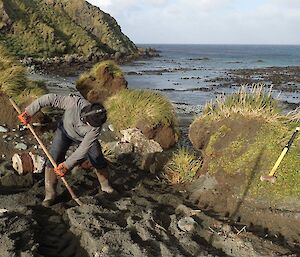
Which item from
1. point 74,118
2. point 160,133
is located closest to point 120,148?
point 160,133

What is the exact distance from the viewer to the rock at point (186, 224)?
5.70m

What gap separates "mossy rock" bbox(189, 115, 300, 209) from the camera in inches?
270

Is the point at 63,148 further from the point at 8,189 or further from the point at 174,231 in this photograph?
the point at 174,231

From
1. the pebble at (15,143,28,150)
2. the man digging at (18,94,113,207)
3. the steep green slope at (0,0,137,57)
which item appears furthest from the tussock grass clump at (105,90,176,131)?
the steep green slope at (0,0,137,57)

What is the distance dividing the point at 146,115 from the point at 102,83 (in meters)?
3.20

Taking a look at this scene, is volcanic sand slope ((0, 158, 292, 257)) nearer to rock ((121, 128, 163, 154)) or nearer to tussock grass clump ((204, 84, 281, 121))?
tussock grass clump ((204, 84, 281, 121))

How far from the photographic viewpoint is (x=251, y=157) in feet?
24.7

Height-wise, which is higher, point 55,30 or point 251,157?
point 55,30

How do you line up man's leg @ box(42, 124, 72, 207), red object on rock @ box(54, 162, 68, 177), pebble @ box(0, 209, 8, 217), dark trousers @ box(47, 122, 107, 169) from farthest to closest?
dark trousers @ box(47, 122, 107, 169)
man's leg @ box(42, 124, 72, 207)
red object on rock @ box(54, 162, 68, 177)
pebble @ box(0, 209, 8, 217)

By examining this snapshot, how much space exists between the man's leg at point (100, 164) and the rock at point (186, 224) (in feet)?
5.89

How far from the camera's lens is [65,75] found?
100 ft

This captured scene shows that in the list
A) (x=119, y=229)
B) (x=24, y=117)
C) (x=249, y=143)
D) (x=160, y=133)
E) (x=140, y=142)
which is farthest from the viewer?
(x=160, y=133)

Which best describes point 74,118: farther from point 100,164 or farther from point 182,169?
point 182,169

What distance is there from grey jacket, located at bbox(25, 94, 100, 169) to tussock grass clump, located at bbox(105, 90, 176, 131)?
4.00 metres
